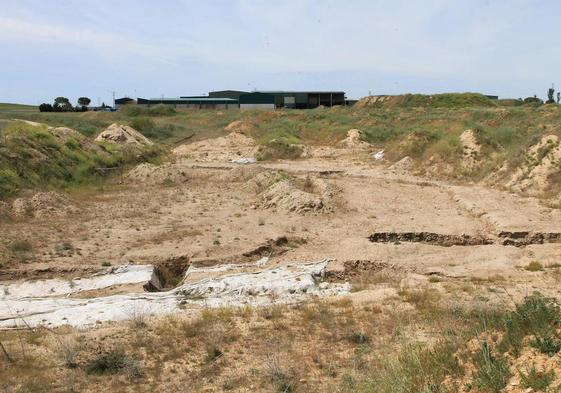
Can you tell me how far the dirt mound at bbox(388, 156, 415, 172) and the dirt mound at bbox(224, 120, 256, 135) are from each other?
20.9 meters

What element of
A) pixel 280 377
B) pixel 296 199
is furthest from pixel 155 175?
pixel 280 377

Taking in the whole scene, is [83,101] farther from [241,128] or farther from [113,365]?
[113,365]

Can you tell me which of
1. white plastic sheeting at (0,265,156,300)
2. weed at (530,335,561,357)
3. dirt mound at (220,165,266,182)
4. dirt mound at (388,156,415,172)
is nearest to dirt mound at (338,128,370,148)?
dirt mound at (388,156,415,172)

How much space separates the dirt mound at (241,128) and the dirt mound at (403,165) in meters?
20.9

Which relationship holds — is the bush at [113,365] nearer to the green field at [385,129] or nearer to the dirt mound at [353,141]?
the green field at [385,129]

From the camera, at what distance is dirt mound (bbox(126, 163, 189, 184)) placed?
28.4 metres

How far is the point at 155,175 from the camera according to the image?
2875 cm

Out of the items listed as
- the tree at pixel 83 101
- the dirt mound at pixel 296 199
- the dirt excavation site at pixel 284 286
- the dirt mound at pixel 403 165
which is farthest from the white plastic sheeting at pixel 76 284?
the tree at pixel 83 101

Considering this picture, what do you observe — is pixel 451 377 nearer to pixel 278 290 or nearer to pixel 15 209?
pixel 278 290

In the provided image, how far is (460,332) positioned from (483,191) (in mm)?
Answer: 18299

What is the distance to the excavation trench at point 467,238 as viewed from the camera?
52.3ft

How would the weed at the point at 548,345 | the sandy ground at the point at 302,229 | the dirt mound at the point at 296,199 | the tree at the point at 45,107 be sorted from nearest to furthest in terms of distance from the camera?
the weed at the point at 548,345 → the sandy ground at the point at 302,229 → the dirt mound at the point at 296,199 → the tree at the point at 45,107

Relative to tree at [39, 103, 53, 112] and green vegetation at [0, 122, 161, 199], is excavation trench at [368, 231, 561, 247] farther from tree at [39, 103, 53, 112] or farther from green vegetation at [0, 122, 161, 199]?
tree at [39, 103, 53, 112]

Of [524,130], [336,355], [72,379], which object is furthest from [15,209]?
[524,130]
